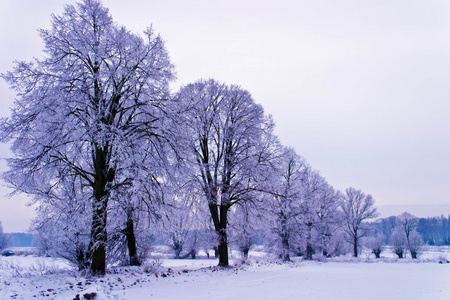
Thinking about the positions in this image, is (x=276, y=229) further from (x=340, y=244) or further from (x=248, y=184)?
(x=340, y=244)

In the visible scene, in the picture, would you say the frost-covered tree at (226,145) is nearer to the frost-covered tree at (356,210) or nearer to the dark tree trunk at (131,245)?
the dark tree trunk at (131,245)

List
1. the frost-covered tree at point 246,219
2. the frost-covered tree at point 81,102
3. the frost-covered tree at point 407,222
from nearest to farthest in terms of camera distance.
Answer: the frost-covered tree at point 81,102 → the frost-covered tree at point 246,219 → the frost-covered tree at point 407,222

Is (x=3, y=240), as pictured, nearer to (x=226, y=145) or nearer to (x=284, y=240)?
(x=284, y=240)

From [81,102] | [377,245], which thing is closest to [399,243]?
[377,245]

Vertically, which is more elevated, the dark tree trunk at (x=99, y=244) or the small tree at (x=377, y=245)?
the dark tree trunk at (x=99, y=244)

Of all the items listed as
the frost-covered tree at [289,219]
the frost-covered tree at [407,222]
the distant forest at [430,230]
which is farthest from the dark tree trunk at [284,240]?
the distant forest at [430,230]

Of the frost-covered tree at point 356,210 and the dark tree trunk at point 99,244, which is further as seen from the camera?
the frost-covered tree at point 356,210

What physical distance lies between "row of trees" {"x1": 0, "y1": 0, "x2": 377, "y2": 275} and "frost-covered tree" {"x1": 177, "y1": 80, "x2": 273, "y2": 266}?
83mm

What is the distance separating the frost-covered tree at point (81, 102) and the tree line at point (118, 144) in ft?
0.14

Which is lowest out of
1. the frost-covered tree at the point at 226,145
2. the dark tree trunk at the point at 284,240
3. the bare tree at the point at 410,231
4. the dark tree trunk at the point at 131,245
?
the bare tree at the point at 410,231

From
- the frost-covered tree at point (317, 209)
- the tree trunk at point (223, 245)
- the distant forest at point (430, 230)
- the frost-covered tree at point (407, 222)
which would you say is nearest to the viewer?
the tree trunk at point (223, 245)

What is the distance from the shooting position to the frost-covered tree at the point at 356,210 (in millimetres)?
39938

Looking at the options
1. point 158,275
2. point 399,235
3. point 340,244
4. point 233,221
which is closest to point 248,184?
point 233,221

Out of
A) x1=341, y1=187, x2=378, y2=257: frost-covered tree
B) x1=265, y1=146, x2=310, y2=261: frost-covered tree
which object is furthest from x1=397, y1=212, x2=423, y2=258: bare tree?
x1=265, y1=146, x2=310, y2=261: frost-covered tree
